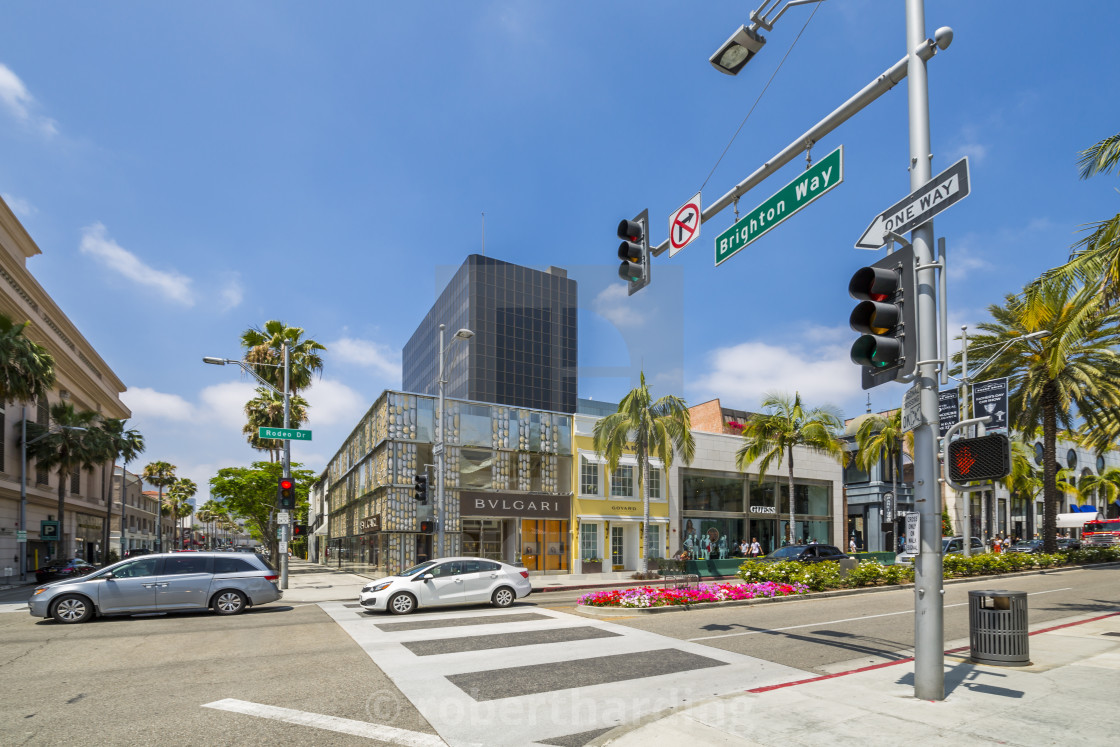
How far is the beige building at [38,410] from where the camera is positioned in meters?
38.2

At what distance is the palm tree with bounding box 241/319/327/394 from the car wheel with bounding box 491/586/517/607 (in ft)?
73.1

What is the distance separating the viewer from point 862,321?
24.6 feet

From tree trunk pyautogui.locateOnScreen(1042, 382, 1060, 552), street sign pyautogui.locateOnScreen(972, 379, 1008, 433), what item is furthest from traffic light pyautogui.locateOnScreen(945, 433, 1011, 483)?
tree trunk pyautogui.locateOnScreen(1042, 382, 1060, 552)

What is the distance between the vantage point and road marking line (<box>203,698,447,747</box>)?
657cm

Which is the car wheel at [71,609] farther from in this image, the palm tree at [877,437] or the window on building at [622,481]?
the palm tree at [877,437]

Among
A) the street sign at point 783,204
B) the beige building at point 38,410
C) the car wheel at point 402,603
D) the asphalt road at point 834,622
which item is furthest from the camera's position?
the beige building at point 38,410

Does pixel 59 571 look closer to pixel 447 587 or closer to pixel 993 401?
pixel 447 587

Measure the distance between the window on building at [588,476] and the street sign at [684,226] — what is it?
2567 centimetres

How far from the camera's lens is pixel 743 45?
7.95 m

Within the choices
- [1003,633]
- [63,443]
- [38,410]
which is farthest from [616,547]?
[38,410]

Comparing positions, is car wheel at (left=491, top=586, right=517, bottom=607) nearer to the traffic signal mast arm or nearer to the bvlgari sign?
the traffic signal mast arm

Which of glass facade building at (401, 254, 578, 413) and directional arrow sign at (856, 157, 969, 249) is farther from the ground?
glass facade building at (401, 254, 578, 413)

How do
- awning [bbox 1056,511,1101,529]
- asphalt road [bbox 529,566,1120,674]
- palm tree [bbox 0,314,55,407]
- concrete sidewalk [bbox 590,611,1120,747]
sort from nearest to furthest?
concrete sidewalk [bbox 590,611,1120,747] → asphalt road [bbox 529,566,1120,674] → palm tree [bbox 0,314,55,407] → awning [bbox 1056,511,1101,529]

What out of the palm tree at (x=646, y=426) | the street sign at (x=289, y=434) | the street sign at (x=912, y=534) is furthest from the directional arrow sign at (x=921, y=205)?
the palm tree at (x=646, y=426)
